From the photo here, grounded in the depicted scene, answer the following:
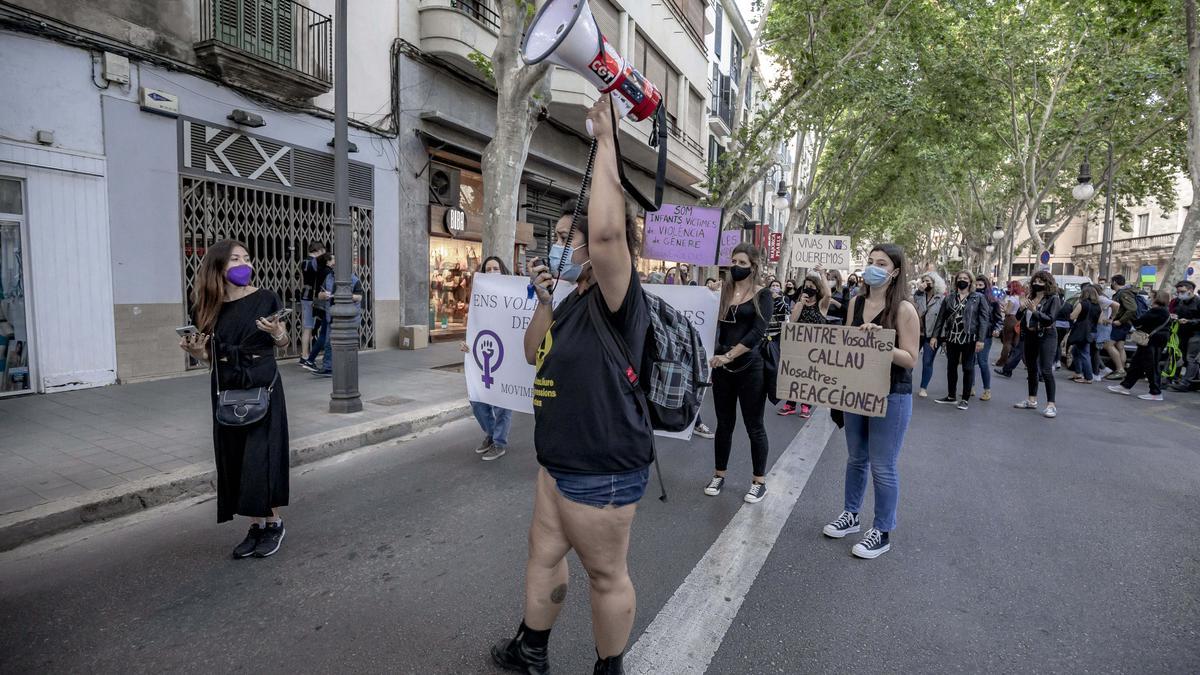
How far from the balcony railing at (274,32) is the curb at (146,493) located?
6.23 metres

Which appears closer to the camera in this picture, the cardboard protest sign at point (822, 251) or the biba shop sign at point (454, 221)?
the biba shop sign at point (454, 221)

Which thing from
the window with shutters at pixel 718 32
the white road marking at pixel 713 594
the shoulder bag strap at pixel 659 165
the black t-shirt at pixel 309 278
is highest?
the window with shutters at pixel 718 32

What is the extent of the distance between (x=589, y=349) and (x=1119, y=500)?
17.2 ft

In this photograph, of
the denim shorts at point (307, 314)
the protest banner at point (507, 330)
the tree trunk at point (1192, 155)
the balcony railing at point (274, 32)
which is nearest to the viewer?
the protest banner at point (507, 330)

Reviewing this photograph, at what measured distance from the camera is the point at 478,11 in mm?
13453

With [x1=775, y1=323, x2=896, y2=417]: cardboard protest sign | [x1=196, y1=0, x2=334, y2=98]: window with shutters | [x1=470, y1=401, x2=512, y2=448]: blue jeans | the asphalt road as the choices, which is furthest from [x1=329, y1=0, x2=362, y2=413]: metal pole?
[x1=775, y1=323, x2=896, y2=417]: cardboard protest sign

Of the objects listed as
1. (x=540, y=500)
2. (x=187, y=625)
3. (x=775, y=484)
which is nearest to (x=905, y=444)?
(x=775, y=484)

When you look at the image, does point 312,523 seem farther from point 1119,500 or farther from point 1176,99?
point 1176,99

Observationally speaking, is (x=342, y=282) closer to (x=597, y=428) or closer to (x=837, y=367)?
(x=837, y=367)

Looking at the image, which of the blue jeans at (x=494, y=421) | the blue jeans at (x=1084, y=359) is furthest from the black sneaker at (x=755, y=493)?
the blue jeans at (x=1084, y=359)

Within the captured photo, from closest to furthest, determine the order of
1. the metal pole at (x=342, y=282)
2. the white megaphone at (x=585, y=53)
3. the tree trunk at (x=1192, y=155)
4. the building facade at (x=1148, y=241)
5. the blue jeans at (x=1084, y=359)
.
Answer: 1. the white megaphone at (x=585, y=53)
2. the metal pole at (x=342, y=282)
3. the tree trunk at (x=1192, y=155)
4. the blue jeans at (x=1084, y=359)
5. the building facade at (x=1148, y=241)

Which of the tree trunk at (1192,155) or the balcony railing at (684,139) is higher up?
the balcony railing at (684,139)

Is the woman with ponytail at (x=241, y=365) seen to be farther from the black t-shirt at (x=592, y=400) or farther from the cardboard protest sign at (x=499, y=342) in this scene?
the black t-shirt at (x=592, y=400)

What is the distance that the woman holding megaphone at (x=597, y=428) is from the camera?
202cm
